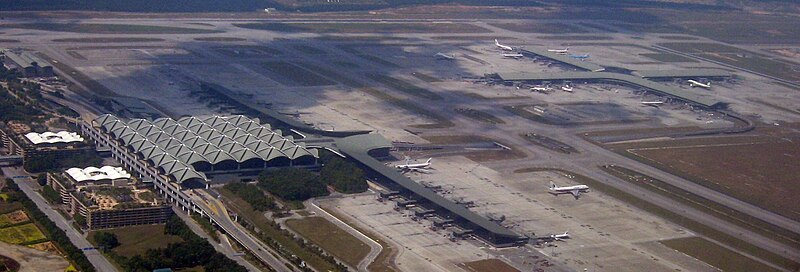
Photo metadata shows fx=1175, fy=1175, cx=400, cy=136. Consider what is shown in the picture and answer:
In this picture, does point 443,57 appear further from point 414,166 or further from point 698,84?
point 414,166

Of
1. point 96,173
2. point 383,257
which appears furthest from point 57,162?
point 383,257

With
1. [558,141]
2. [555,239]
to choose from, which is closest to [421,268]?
[555,239]

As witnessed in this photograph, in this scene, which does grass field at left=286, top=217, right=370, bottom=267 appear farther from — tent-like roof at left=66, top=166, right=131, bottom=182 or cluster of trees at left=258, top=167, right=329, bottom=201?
tent-like roof at left=66, top=166, right=131, bottom=182

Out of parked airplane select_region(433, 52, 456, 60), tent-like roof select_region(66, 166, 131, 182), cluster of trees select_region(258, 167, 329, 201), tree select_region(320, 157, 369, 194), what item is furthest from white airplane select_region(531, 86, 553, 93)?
tent-like roof select_region(66, 166, 131, 182)

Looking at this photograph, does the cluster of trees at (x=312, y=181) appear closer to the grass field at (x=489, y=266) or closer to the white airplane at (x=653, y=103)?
the grass field at (x=489, y=266)

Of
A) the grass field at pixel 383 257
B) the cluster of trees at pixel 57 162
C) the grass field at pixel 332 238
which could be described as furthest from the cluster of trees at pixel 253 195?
the cluster of trees at pixel 57 162

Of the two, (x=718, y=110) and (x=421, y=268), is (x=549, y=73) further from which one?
(x=421, y=268)
